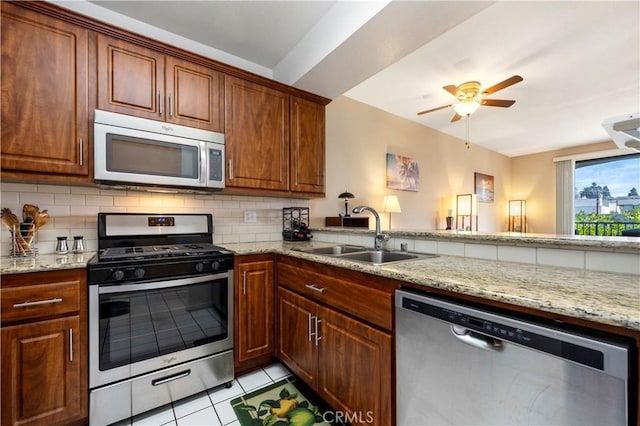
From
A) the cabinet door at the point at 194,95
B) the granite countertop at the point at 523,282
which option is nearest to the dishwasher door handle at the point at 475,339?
the granite countertop at the point at 523,282

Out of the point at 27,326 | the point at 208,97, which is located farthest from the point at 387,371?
the point at 208,97

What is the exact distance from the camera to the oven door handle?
1.40 m

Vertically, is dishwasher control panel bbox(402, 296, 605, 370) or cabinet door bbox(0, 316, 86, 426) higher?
dishwasher control panel bbox(402, 296, 605, 370)

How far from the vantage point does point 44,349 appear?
4.17ft

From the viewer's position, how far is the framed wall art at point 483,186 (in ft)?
18.1

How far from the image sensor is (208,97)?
76.5 inches

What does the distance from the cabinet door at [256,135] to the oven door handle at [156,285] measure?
70 centimetres

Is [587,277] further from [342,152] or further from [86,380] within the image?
[342,152]

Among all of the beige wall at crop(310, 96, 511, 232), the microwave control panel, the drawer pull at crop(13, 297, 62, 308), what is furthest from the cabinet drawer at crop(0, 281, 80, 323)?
the beige wall at crop(310, 96, 511, 232)

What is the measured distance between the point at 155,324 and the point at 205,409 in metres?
0.57

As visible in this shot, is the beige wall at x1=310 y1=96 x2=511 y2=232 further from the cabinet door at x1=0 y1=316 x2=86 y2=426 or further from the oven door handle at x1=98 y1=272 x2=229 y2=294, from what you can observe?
the cabinet door at x1=0 y1=316 x2=86 y2=426

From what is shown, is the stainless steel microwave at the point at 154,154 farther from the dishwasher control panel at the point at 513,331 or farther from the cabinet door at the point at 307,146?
the dishwasher control panel at the point at 513,331

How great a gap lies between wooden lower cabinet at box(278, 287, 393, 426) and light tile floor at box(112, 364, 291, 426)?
305 mm

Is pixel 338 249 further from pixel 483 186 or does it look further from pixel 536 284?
pixel 483 186
